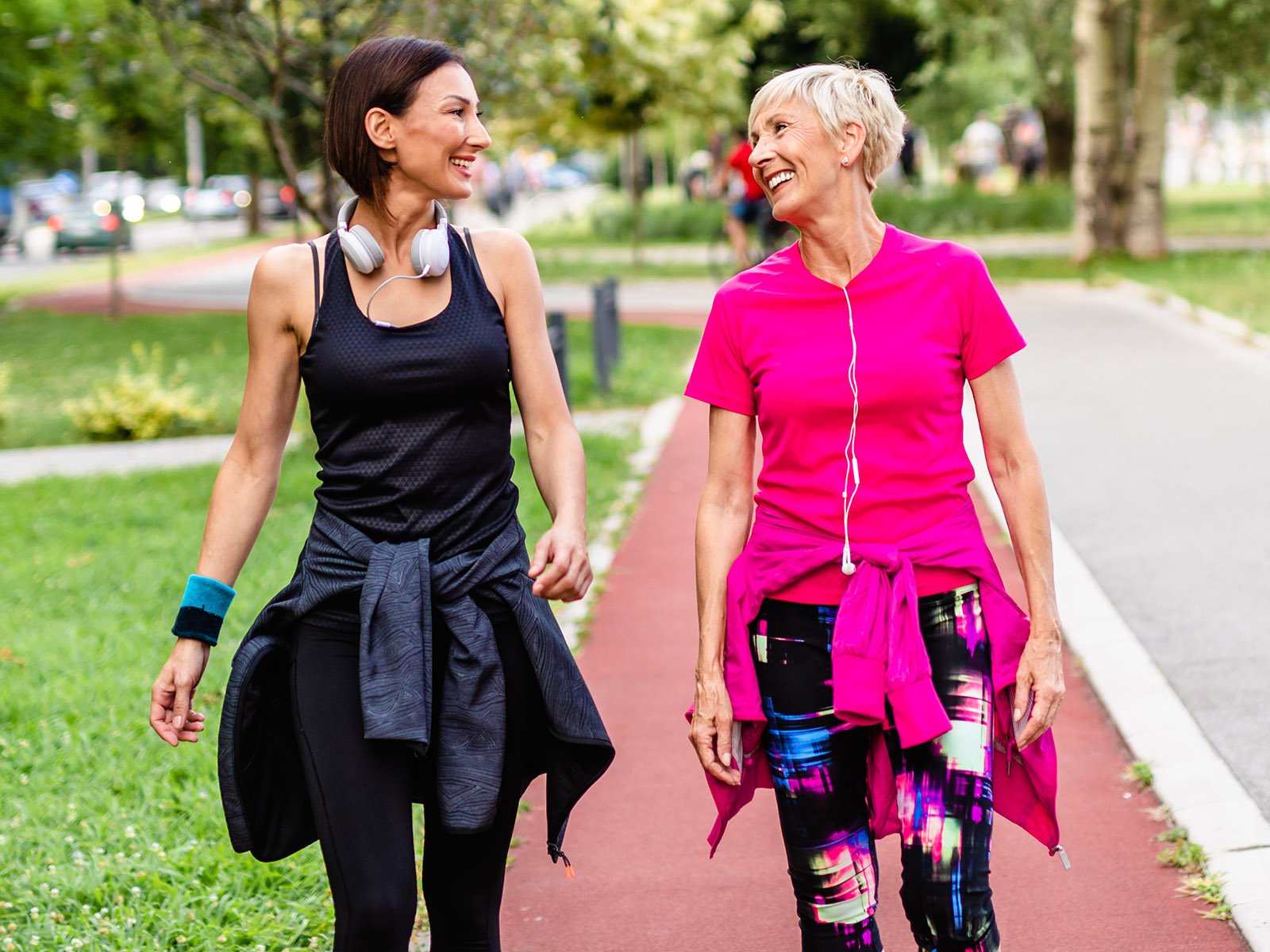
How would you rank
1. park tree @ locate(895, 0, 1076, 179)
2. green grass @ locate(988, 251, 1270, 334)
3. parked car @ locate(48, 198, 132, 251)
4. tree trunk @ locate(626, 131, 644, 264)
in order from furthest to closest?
parked car @ locate(48, 198, 132, 251) < tree trunk @ locate(626, 131, 644, 264) < park tree @ locate(895, 0, 1076, 179) < green grass @ locate(988, 251, 1270, 334)

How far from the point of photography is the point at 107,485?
1030 cm

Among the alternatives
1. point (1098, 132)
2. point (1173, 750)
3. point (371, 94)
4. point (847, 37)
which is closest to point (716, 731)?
point (371, 94)

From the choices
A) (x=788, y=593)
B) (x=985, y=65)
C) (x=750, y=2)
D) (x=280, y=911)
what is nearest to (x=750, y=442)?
(x=788, y=593)

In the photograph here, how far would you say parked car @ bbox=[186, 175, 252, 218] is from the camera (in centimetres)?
5450

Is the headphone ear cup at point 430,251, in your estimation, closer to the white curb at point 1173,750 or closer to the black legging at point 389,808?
the black legging at point 389,808

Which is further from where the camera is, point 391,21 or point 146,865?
point 391,21

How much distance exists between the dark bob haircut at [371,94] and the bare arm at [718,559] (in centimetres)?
77

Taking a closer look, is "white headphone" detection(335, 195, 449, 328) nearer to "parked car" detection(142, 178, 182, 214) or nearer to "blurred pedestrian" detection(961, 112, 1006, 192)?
"blurred pedestrian" detection(961, 112, 1006, 192)

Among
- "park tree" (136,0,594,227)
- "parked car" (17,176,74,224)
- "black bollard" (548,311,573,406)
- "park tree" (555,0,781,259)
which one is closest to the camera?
"park tree" (136,0,594,227)

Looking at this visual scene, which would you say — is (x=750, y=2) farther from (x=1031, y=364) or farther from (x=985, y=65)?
(x=1031, y=364)

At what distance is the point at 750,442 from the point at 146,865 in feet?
7.41

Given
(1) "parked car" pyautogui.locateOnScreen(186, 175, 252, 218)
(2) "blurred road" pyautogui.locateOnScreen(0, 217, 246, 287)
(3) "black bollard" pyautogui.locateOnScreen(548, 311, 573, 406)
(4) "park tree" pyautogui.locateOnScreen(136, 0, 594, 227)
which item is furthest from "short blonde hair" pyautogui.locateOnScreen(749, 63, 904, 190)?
(1) "parked car" pyautogui.locateOnScreen(186, 175, 252, 218)

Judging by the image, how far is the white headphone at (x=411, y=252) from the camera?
2.87 meters

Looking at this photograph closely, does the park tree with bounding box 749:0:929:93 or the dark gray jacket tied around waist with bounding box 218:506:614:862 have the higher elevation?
the park tree with bounding box 749:0:929:93
